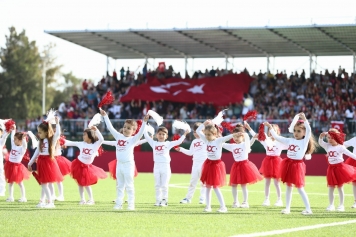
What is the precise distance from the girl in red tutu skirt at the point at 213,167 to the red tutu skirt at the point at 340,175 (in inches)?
85.3

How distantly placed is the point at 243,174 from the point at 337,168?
6.40 feet

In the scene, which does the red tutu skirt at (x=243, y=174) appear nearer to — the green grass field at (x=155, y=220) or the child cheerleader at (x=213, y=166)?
the green grass field at (x=155, y=220)

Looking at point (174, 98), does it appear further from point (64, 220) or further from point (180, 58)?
point (64, 220)

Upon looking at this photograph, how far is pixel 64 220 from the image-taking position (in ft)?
38.9

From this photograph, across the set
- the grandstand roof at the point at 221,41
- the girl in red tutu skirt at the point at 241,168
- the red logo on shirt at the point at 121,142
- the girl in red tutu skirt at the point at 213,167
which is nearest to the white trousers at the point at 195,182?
the girl in red tutu skirt at the point at 241,168

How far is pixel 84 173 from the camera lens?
16.0m

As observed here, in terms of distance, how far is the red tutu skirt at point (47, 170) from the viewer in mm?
14477

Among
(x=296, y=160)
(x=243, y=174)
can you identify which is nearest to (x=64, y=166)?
(x=243, y=174)

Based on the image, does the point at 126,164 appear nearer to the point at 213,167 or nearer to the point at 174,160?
the point at 213,167

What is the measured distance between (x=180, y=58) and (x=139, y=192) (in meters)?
21.6

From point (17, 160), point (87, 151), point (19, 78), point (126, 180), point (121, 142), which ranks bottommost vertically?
point (126, 180)

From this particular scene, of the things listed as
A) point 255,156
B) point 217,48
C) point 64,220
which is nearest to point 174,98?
point 217,48

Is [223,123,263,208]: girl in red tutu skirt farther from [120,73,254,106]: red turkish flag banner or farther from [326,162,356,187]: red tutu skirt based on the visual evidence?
[120,73,254,106]: red turkish flag banner

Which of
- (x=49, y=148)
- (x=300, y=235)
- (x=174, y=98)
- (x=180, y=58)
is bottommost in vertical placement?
(x=300, y=235)
